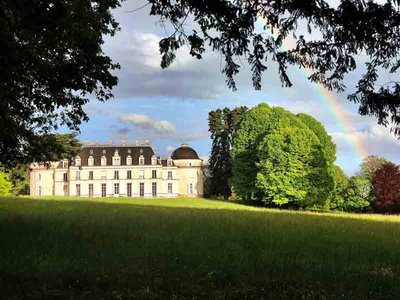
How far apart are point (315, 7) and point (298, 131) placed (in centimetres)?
6279

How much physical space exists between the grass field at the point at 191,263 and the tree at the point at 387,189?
178 ft

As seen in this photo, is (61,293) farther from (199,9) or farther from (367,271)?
(367,271)

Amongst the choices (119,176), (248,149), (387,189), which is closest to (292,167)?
(248,149)

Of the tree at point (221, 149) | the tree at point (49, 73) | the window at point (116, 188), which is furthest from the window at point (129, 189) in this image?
the tree at point (49, 73)

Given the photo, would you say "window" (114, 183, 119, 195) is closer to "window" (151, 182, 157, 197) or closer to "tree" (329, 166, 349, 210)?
"window" (151, 182, 157, 197)

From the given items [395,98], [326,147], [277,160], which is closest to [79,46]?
[395,98]

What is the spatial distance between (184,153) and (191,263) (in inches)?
4828

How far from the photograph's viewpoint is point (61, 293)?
8.27 metres

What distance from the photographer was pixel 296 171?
65.7m

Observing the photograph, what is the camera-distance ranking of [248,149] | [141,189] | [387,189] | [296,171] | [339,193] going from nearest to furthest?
[296,171] → [387,189] → [339,193] → [248,149] → [141,189]

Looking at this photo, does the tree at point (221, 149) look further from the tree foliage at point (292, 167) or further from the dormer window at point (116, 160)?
the dormer window at point (116, 160)

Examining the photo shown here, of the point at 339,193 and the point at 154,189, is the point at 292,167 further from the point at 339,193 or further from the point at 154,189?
the point at 154,189

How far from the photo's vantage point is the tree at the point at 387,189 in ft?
227

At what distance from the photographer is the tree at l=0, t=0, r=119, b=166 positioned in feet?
36.1
